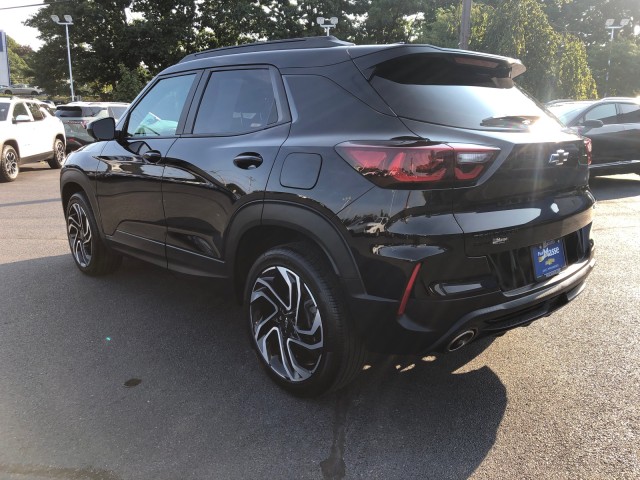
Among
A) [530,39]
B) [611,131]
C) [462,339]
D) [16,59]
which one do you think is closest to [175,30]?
[530,39]

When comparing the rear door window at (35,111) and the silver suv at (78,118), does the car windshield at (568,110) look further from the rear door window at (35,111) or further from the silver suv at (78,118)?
the silver suv at (78,118)

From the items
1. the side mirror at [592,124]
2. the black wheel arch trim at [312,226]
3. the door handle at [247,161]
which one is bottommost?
the black wheel arch trim at [312,226]

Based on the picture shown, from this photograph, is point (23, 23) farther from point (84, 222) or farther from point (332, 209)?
point (332, 209)

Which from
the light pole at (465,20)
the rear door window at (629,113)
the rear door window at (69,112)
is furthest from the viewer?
the rear door window at (69,112)

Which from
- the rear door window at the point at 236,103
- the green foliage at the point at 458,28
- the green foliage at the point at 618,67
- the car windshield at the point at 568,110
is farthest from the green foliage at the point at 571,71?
the green foliage at the point at 618,67

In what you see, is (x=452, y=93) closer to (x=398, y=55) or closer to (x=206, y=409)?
(x=398, y=55)

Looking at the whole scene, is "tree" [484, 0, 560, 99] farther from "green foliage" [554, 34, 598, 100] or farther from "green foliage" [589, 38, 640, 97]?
"green foliage" [589, 38, 640, 97]

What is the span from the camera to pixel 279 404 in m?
2.79

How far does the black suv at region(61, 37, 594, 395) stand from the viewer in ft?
7.47

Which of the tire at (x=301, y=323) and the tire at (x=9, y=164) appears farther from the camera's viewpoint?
the tire at (x=9, y=164)

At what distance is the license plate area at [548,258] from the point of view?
2.58 metres

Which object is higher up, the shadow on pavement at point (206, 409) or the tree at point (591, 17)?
the tree at point (591, 17)

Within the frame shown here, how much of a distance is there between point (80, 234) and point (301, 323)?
306 centimetres

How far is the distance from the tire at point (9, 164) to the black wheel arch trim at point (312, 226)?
34.1 ft
